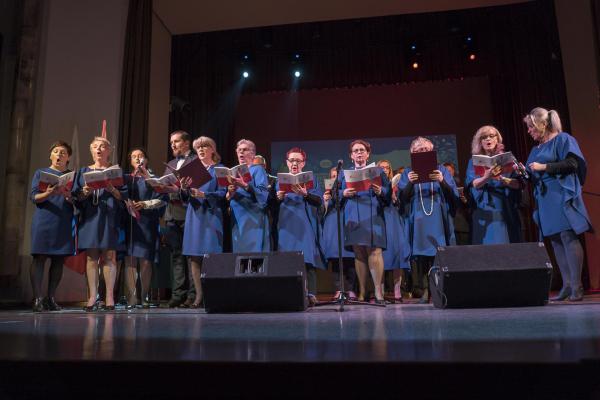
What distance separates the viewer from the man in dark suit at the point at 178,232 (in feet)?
15.6

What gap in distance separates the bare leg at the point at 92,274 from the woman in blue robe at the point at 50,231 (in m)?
0.21

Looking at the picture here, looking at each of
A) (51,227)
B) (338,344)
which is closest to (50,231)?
(51,227)

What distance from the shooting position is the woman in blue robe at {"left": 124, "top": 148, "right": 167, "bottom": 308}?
461cm

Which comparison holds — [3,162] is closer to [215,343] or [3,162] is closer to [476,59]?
[215,343]

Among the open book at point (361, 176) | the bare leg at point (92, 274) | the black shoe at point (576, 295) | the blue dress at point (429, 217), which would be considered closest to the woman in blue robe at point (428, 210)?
the blue dress at point (429, 217)

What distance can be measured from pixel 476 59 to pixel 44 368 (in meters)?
8.60

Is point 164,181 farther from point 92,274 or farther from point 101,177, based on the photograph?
point 92,274

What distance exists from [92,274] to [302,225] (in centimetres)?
187

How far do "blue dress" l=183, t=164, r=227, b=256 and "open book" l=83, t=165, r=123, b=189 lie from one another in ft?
2.21

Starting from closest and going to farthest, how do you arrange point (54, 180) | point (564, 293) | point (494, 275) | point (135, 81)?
point (494, 275) < point (564, 293) < point (54, 180) < point (135, 81)

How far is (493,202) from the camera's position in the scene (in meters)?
4.19

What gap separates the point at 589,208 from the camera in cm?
767

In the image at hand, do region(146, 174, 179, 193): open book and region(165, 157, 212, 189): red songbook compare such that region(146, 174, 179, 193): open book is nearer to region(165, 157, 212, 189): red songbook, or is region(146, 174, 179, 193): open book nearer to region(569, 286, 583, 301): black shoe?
region(165, 157, 212, 189): red songbook

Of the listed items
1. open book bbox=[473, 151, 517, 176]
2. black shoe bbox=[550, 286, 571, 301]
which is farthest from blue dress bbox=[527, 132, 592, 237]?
black shoe bbox=[550, 286, 571, 301]
